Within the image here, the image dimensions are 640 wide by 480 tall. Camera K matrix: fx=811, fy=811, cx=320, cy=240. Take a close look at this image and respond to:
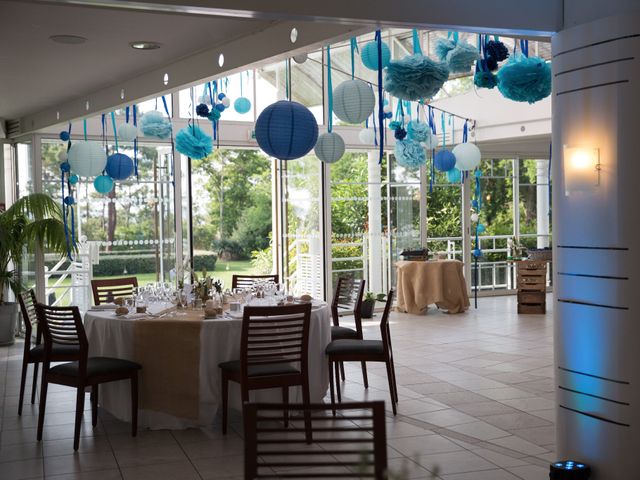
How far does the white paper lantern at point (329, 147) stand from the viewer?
314 inches

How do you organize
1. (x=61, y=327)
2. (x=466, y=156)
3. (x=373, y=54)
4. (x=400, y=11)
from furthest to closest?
1. (x=466, y=156)
2. (x=373, y=54)
3. (x=61, y=327)
4. (x=400, y=11)

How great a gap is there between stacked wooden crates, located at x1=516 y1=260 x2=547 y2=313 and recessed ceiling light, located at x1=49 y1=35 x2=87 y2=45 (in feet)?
26.0

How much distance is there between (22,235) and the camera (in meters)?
9.71

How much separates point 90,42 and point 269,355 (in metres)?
2.66

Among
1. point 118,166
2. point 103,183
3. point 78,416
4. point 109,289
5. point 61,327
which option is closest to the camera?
point 78,416

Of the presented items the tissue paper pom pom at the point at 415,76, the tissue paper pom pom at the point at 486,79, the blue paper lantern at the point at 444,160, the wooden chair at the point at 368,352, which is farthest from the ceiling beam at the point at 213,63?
the blue paper lantern at the point at 444,160

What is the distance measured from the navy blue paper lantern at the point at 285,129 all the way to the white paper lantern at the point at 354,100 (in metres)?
0.84

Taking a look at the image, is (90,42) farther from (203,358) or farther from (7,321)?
(7,321)

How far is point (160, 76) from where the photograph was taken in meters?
7.08

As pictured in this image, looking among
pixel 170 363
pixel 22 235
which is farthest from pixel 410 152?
pixel 22 235

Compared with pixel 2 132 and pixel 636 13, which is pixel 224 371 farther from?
pixel 2 132

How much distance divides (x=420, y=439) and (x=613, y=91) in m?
2.65

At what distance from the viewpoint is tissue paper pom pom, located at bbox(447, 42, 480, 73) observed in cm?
627

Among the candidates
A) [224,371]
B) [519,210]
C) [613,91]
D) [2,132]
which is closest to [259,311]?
[224,371]
